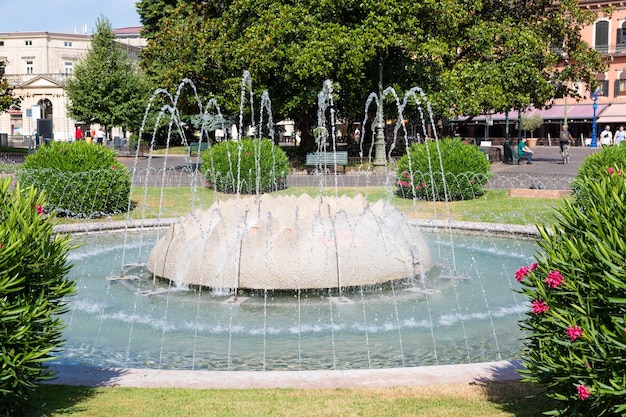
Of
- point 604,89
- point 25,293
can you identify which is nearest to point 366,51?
point 25,293

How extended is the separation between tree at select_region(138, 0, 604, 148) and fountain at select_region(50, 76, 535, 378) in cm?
1806

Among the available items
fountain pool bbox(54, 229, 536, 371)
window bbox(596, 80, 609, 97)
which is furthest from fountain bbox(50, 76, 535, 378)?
window bbox(596, 80, 609, 97)

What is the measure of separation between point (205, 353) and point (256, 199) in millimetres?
4577

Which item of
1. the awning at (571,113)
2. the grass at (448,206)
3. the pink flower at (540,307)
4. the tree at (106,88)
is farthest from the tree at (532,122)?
the pink flower at (540,307)

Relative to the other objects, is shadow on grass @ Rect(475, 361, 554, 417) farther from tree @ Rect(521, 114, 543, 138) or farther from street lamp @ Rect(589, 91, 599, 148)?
tree @ Rect(521, 114, 543, 138)

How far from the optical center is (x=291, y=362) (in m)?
7.62

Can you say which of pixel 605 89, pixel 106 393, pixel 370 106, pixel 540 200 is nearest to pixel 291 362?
pixel 106 393

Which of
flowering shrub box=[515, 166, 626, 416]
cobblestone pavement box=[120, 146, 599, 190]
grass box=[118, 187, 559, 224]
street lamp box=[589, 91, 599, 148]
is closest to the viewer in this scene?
flowering shrub box=[515, 166, 626, 416]

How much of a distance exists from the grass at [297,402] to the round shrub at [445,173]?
1467 cm

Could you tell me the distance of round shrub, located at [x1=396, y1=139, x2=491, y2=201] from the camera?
20734 millimetres

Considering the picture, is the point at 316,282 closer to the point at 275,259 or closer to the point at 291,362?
the point at 275,259

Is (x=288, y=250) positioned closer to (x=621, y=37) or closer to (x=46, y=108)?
(x=621, y=37)

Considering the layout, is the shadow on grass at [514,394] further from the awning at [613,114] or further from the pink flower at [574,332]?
the awning at [613,114]

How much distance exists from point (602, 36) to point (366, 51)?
40460mm
